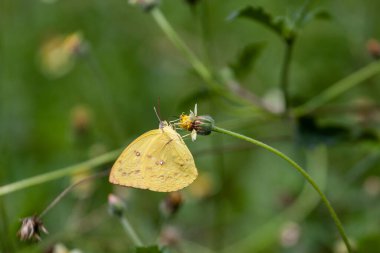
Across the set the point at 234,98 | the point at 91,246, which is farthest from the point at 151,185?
the point at 91,246

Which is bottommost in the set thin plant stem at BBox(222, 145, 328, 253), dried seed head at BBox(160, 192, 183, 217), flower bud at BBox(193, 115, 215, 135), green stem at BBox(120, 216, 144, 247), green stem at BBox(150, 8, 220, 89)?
thin plant stem at BBox(222, 145, 328, 253)

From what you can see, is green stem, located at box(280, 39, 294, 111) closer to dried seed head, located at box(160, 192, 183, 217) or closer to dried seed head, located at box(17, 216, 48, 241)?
dried seed head, located at box(160, 192, 183, 217)

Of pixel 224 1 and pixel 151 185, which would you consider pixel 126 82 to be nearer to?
pixel 224 1

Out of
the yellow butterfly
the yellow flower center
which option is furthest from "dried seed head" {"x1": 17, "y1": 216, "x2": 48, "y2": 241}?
the yellow flower center

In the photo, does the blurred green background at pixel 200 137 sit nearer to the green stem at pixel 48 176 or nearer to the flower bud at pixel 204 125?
the green stem at pixel 48 176

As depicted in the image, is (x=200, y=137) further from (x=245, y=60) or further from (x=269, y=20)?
(x=269, y=20)

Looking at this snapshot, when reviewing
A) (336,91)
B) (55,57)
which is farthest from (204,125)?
(55,57)
